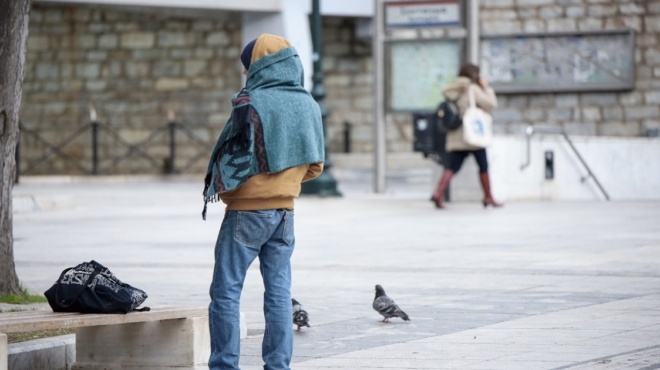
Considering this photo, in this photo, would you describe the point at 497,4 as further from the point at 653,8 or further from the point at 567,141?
the point at 567,141

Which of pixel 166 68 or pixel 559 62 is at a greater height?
pixel 559 62

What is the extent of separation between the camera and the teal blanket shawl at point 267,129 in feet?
19.4

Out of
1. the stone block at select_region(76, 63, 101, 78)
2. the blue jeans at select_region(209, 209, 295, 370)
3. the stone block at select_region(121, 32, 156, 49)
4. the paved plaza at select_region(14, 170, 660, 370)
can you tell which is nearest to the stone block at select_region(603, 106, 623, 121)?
the paved plaza at select_region(14, 170, 660, 370)

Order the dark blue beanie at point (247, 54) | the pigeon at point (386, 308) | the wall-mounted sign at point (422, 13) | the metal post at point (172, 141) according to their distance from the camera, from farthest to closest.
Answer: the metal post at point (172, 141)
the wall-mounted sign at point (422, 13)
the pigeon at point (386, 308)
the dark blue beanie at point (247, 54)

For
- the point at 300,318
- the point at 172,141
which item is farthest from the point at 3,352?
the point at 172,141

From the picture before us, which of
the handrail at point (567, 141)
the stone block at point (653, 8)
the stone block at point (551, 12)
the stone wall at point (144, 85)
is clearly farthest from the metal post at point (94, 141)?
the handrail at point (567, 141)

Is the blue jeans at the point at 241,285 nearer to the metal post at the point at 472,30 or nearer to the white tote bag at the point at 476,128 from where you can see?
the white tote bag at the point at 476,128

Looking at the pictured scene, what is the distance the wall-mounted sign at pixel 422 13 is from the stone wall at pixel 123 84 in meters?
11.3

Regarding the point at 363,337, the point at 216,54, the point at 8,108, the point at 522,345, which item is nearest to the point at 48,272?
→ the point at 8,108

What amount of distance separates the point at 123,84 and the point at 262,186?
27.7 m

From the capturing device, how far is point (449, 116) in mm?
17891

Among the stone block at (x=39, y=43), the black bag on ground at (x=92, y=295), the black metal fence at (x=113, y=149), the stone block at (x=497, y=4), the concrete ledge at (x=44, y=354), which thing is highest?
the stone block at (x=497, y=4)

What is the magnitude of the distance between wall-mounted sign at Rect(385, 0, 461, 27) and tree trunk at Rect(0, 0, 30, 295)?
13.4m

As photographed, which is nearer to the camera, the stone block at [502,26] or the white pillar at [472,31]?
the white pillar at [472,31]
